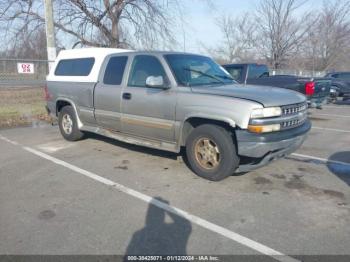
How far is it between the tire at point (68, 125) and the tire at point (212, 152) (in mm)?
3200

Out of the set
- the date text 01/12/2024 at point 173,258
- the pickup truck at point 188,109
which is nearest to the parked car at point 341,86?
the pickup truck at point 188,109

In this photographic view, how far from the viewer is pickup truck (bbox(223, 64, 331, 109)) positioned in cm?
963

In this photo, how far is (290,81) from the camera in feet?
33.1

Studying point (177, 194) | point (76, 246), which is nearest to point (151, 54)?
point (177, 194)

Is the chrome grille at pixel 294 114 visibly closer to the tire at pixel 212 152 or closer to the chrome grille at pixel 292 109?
the chrome grille at pixel 292 109

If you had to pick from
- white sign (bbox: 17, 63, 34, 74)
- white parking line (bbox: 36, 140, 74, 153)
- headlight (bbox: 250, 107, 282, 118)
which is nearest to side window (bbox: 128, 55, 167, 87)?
headlight (bbox: 250, 107, 282, 118)

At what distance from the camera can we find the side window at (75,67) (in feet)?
21.8

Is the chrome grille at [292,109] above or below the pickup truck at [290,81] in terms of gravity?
below

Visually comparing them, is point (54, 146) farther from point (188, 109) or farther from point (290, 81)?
point (290, 81)

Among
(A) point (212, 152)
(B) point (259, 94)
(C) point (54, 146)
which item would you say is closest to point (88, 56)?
(C) point (54, 146)

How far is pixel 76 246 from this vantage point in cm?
307

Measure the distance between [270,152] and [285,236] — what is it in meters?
1.39

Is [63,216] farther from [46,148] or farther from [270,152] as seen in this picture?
[46,148]

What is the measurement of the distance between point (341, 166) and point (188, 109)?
9.49 ft
